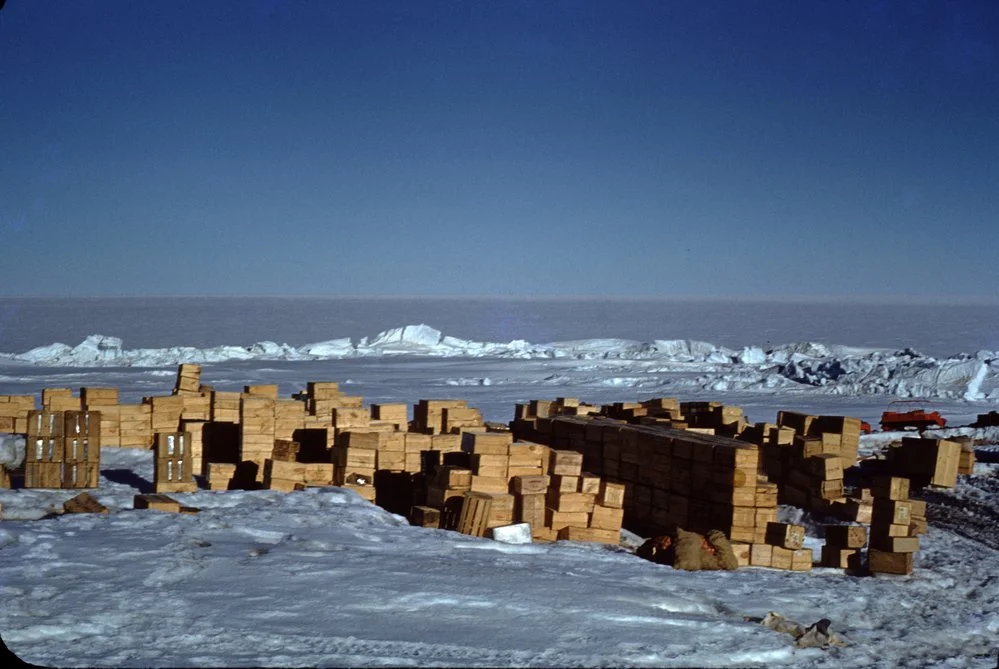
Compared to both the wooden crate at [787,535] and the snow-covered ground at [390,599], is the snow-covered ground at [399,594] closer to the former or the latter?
the snow-covered ground at [390,599]

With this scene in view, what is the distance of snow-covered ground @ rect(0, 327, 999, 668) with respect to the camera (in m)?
6.30

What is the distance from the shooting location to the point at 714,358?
4762cm

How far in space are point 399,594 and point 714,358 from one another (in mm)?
41818

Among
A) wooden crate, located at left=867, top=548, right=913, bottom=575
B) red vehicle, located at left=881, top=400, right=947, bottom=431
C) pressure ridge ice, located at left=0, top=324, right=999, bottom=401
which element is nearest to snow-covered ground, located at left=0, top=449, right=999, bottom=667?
wooden crate, located at left=867, top=548, right=913, bottom=575

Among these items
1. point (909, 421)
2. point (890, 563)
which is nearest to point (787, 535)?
point (890, 563)

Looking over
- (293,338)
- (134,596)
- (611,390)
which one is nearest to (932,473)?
(134,596)

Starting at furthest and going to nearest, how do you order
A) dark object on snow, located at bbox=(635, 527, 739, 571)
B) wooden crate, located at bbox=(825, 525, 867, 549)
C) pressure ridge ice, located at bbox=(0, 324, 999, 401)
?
pressure ridge ice, located at bbox=(0, 324, 999, 401) → wooden crate, located at bbox=(825, 525, 867, 549) → dark object on snow, located at bbox=(635, 527, 739, 571)

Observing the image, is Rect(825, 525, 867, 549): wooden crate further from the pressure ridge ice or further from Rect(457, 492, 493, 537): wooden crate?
the pressure ridge ice

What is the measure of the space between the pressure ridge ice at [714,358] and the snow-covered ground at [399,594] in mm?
20687

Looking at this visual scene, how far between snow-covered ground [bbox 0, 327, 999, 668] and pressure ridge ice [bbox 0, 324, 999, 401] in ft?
67.9

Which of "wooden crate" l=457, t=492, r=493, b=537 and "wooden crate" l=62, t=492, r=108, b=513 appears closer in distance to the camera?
"wooden crate" l=62, t=492, r=108, b=513

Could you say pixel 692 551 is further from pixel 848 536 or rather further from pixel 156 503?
pixel 156 503

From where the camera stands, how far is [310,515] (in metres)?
10.8

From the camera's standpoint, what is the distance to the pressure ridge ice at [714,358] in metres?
35.4
